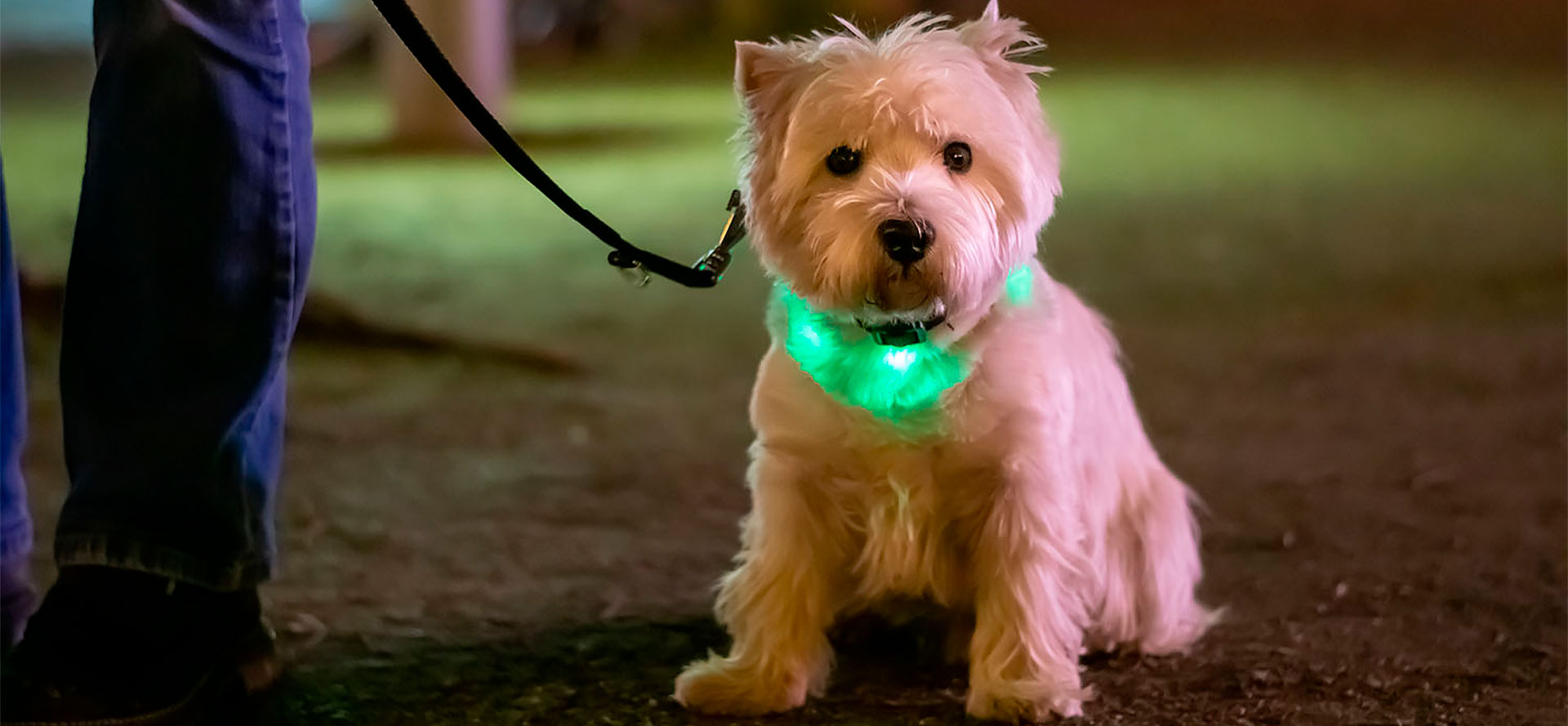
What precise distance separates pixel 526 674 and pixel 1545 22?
516 inches

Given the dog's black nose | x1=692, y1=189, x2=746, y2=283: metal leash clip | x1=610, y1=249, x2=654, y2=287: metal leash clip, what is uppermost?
the dog's black nose

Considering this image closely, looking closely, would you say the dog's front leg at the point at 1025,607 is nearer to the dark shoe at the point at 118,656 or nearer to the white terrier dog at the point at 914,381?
the white terrier dog at the point at 914,381

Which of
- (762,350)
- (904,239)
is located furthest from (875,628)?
(762,350)

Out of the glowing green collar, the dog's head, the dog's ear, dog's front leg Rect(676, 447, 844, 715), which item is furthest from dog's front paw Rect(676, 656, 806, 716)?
the dog's ear

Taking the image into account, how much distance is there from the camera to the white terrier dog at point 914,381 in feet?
6.45

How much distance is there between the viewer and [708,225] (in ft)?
21.5

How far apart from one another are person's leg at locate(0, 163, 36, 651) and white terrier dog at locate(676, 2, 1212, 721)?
923mm

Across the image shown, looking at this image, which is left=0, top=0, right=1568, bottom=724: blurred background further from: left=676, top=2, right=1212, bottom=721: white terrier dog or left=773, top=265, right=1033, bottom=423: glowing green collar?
left=773, top=265, right=1033, bottom=423: glowing green collar

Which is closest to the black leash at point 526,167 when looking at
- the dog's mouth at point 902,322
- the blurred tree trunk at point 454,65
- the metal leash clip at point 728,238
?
the metal leash clip at point 728,238

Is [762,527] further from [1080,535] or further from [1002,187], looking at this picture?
[1002,187]

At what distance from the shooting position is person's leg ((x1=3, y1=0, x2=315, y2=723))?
1918mm

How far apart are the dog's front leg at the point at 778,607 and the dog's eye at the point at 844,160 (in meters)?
0.38

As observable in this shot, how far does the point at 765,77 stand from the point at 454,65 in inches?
294

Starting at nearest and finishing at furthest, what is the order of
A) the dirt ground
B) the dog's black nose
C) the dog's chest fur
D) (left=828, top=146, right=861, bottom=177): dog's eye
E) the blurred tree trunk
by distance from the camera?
the dog's black nose, (left=828, top=146, right=861, bottom=177): dog's eye, the dog's chest fur, the dirt ground, the blurred tree trunk
